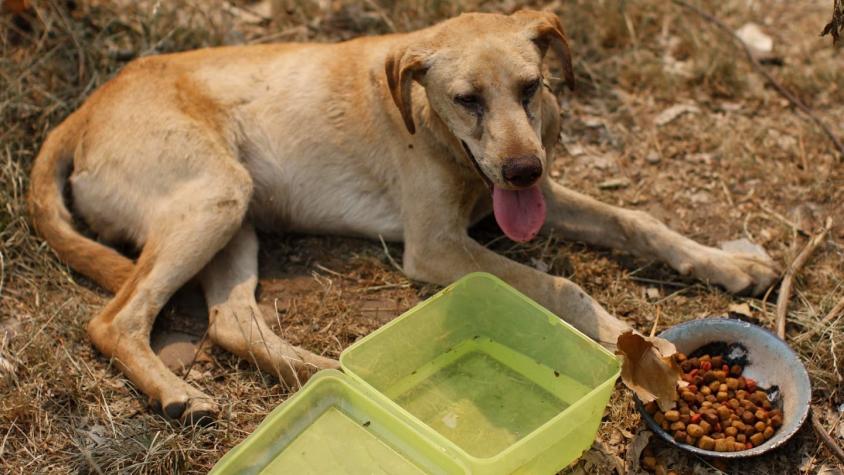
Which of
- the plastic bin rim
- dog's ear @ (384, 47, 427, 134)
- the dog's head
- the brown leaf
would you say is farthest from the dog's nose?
the brown leaf

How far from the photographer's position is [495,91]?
3.41m

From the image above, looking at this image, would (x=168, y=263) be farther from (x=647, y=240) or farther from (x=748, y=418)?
(x=748, y=418)

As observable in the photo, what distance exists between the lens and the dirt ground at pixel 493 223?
10.8 feet

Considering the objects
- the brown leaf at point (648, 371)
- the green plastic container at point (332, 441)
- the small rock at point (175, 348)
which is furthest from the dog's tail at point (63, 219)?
the brown leaf at point (648, 371)

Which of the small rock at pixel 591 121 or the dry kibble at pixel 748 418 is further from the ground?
the small rock at pixel 591 121

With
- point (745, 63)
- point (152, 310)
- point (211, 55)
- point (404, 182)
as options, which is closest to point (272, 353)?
point (152, 310)

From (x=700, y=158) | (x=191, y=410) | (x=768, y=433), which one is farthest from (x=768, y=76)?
(x=191, y=410)

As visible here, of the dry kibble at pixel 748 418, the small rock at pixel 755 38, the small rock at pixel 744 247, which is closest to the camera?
the dry kibble at pixel 748 418

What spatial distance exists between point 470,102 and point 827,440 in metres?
1.71

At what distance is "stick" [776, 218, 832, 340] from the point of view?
3.55 metres

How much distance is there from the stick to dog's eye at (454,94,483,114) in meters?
1.41

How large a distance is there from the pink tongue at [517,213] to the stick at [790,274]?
3.25 feet

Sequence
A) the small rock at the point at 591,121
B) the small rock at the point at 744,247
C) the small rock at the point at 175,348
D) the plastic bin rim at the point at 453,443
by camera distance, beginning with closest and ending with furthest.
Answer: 1. the plastic bin rim at the point at 453,443
2. the small rock at the point at 175,348
3. the small rock at the point at 744,247
4. the small rock at the point at 591,121

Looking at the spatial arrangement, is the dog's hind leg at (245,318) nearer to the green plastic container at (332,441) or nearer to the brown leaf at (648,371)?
the green plastic container at (332,441)
